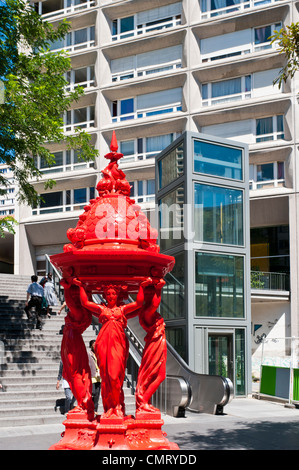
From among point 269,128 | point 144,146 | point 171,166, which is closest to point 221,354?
point 171,166

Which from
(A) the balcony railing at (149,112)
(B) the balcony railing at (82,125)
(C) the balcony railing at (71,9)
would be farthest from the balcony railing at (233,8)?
(B) the balcony railing at (82,125)

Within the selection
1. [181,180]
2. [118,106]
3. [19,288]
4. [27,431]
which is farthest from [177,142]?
[118,106]

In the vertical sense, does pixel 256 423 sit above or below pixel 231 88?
below

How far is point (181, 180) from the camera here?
18344mm

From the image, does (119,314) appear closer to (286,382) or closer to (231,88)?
(286,382)

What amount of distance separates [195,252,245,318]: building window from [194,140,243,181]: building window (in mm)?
2620

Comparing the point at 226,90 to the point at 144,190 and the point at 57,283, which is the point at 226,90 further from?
the point at 57,283

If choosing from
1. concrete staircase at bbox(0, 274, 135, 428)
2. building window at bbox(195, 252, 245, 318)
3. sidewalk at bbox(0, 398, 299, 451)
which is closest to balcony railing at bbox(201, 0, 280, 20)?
building window at bbox(195, 252, 245, 318)

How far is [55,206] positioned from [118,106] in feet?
23.8

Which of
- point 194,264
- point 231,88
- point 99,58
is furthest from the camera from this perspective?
point 99,58

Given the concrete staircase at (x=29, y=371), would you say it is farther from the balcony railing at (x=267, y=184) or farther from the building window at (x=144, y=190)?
the building window at (x=144, y=190)

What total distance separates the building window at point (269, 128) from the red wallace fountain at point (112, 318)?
977 inches

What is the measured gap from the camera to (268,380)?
17.1 metres

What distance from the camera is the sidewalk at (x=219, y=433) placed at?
8.96 meters
